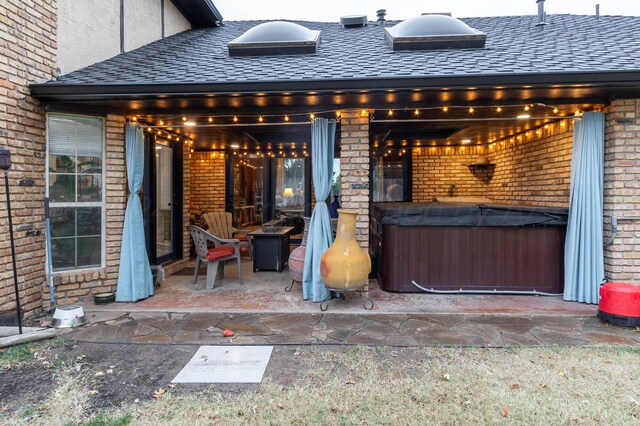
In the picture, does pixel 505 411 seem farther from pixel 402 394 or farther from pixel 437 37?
pixel 437 37

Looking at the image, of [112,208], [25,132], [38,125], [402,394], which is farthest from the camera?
[112,208]

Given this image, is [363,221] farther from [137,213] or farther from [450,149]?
[450,149]

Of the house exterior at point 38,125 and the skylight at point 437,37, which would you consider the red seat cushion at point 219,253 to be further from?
the skylight at point 437,37

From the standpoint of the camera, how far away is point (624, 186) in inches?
168

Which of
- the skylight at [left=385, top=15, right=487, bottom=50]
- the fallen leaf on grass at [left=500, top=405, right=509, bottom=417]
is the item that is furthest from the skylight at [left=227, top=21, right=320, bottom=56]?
the fallen leaf on grass at [left=500, top=405, right=509, bottom=417]

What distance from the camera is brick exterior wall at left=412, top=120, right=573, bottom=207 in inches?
214

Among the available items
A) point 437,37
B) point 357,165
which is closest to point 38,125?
point 357,165

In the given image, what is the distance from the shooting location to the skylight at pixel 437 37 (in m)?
5.42

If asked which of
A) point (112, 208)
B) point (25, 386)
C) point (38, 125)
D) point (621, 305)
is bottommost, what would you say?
point (25, 386)

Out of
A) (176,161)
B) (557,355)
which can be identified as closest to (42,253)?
(176,161)

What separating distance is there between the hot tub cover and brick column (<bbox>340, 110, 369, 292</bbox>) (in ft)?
1.73

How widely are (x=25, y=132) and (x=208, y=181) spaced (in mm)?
4952

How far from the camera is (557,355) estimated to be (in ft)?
9.91

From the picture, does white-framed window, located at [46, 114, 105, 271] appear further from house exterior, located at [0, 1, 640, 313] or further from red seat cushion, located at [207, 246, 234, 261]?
red seat cushion, located at [207, 246, 234, 261]
